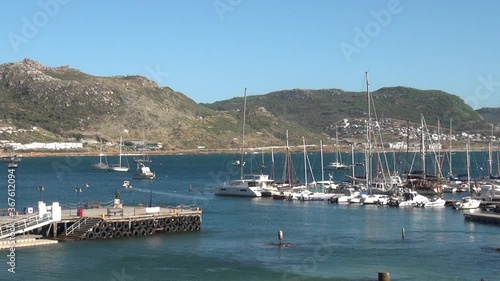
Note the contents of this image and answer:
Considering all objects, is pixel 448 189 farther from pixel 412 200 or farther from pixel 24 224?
pixel 24 224

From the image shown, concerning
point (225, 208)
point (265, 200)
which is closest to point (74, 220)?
point (225, 208)

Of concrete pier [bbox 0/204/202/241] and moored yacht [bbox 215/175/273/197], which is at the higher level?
moored yacht [bbox 215/175/273/197]

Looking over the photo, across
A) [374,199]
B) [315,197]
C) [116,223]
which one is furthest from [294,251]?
[315,197]

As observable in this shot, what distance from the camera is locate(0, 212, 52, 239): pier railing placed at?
2206 inches

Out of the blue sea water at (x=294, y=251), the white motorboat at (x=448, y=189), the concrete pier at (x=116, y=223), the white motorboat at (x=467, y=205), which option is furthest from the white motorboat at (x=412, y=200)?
the concrete pier at (x=116, y=223)

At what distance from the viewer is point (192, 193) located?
387 feet

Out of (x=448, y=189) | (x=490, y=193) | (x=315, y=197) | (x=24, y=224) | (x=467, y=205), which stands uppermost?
(x=448, y=189)

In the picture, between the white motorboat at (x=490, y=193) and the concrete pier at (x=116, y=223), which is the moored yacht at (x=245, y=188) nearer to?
the white motorboat at (x=490, y=193)

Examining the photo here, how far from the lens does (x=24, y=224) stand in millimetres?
57188

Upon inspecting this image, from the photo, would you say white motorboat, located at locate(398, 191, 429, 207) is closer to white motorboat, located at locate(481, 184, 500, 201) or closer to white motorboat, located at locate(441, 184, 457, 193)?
white motorboat, located at locate(481, 184, 500, 201)

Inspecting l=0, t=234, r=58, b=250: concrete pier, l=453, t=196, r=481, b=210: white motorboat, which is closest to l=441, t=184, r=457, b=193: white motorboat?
l=453, t=196, r=481, b=210: white motorboat

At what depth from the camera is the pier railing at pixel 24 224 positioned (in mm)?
56031

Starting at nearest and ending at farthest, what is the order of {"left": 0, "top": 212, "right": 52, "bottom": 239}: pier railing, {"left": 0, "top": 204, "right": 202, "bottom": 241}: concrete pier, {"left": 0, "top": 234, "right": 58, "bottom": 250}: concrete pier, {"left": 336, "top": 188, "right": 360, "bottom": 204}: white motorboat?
{"left": 0, "top": 234, "right": 58, "bottom": 250}: concrete pier, {"left": 0, "top": 212, "right": 52, "bottom": 239}: pier railing, {"left": 0, "top": 204, "right": 202, "bottom": 241}: concrete pier, {"left": 336, "top": 188, "right": 360, "bottom": 204}: white motorboat

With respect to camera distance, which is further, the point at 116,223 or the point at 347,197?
the point at 347,197
